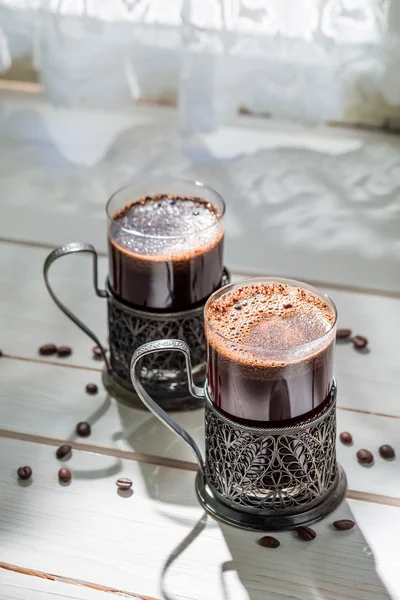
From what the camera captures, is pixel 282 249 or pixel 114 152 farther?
pixel 114 152

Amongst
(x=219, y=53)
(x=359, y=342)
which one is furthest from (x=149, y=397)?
(x=219, y=53)

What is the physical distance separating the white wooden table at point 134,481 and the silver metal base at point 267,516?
1 centimetres

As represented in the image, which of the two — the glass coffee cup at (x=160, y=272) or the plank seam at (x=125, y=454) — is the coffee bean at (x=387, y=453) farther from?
the glass coffee cup at (x=160, y=272)

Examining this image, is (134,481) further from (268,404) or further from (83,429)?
(268,404)

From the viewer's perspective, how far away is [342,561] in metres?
1.33

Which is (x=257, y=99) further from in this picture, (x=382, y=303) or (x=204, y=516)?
(x=204, y=516)

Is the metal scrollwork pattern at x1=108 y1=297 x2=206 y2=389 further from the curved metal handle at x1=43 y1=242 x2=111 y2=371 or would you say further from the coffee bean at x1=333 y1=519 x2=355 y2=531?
the coffee bean at x1=333 y1=519 x2=355 y2=531

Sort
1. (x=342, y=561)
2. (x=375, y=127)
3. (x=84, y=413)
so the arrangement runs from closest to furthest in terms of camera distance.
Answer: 1. (x=342, y=561)
2. (x=84, y=413)
3. (x=375, y=127)

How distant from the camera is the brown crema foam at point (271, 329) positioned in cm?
129

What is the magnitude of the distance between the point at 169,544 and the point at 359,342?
1.78ft

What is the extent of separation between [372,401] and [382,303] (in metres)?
0.29

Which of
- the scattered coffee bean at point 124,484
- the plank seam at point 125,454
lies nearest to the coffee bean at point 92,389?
the plank seam at point 125,454

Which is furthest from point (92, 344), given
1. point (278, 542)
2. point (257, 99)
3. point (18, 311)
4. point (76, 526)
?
point (257, 99)

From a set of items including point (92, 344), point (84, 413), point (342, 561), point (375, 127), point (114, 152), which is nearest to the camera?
point (342, 561)
